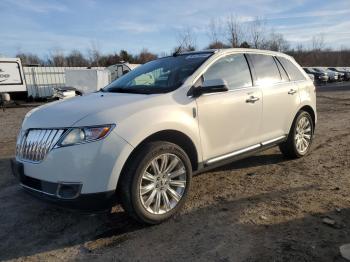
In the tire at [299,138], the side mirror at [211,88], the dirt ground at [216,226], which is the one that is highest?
the side mirror at [211,88]

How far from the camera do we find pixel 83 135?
3.28 metres

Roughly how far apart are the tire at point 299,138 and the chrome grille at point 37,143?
3.77m

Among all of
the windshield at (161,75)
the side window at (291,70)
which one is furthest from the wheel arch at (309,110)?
the windshield at (161,75)

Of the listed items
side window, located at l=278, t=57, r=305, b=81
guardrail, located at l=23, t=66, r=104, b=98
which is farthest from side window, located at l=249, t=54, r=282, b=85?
guardrail, located at l=23, t=66, r=104, b=98

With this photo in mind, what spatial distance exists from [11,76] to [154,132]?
20812 mm

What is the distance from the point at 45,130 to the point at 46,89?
24.7 m

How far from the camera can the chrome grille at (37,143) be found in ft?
11.0

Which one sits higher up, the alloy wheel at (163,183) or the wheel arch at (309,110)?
the wheel arch at (309,110)

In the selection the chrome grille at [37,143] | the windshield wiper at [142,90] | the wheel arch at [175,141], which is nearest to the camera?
the chrome grille at [37,143]

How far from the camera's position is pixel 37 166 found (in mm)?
3420

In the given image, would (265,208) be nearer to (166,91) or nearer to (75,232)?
(166,91)

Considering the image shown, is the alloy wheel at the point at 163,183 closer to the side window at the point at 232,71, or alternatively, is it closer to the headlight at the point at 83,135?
the headlight at the point at 83,135

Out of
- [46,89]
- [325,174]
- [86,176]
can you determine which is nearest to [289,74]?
[325,174]

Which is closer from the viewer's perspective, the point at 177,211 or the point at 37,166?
the point at 37,166
